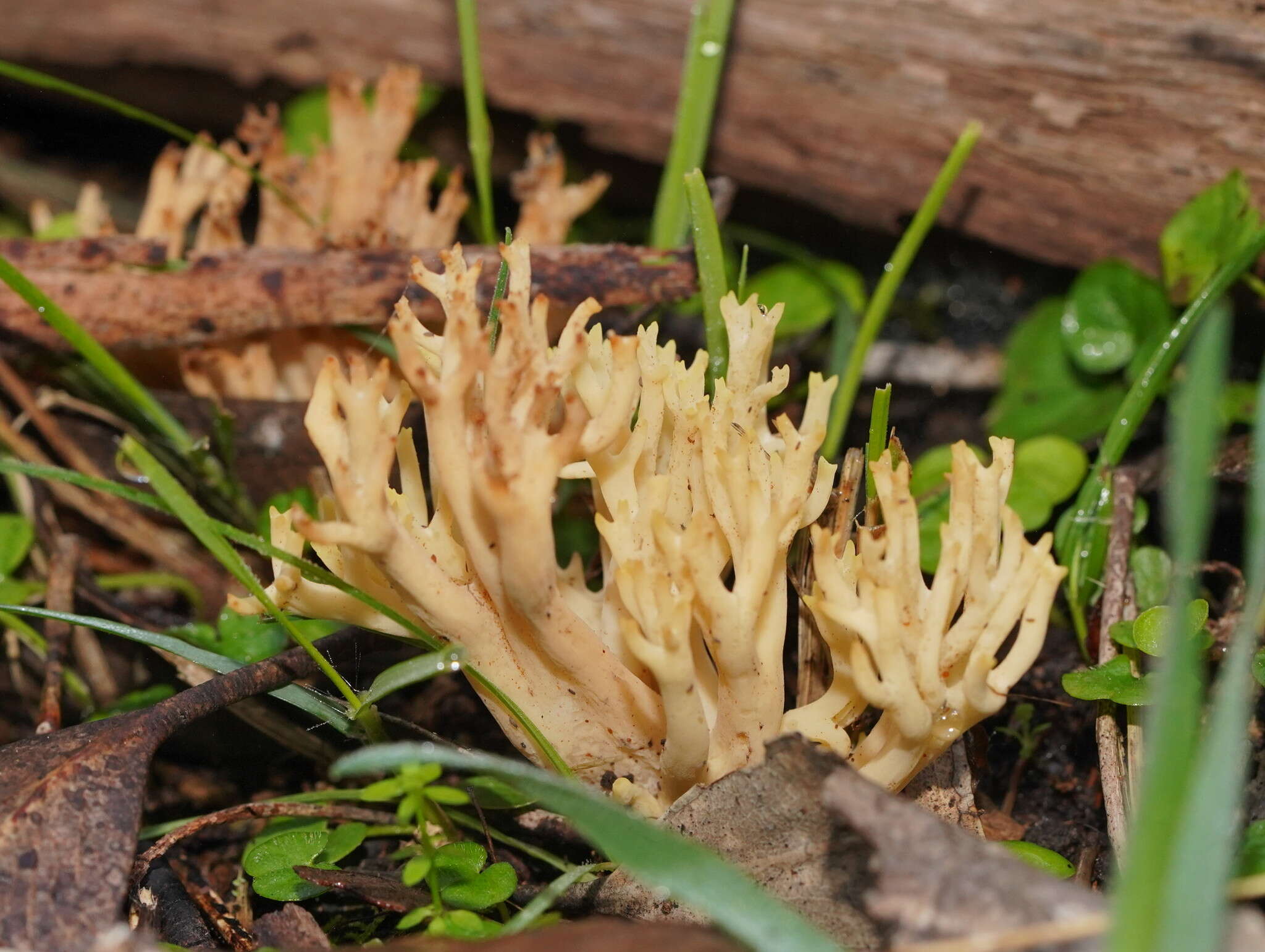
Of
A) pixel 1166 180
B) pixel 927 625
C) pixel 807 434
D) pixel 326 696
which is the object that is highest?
pixel 1166 180

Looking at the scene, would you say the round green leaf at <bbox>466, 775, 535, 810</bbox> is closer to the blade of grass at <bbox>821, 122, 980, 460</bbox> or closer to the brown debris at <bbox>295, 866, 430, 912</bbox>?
the brown debris at <bbox>295, 866, 430, 912</bbox>

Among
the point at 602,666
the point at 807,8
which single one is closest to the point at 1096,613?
the point at 602,666

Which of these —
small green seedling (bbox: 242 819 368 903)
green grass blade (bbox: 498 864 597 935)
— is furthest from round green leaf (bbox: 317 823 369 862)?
→ green grass blade (bbox: 498 864 597 935)

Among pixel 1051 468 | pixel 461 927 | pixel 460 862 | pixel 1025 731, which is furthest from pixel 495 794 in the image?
pixel 1051 468

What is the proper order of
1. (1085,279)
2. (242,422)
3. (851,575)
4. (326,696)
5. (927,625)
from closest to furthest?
(927,625), (851,575), (326,696), (242,422), (1085,279)

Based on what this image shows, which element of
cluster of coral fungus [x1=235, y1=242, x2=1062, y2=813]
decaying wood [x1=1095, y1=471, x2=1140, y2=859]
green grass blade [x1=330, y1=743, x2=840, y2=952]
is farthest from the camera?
decaying wood [x1=1095, y1=471, x2=1140, y2=859]

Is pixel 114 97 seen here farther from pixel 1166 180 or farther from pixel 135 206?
pixel 1166 180

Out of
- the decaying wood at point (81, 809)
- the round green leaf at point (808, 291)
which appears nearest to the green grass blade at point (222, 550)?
the decaying wood at point (81, 809)
